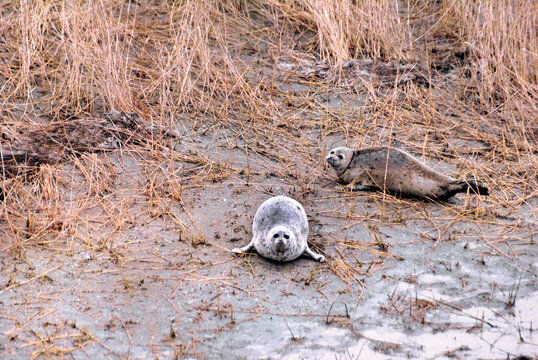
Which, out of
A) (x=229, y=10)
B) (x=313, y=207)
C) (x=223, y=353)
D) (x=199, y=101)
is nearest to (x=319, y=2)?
(x=229, y=10)

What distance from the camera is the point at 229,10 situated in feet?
31.0

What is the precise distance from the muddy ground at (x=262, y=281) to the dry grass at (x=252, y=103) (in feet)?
0.15

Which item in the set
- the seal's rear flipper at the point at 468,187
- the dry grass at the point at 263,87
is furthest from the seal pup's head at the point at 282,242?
the seal's rear flipper at the point at 468,187

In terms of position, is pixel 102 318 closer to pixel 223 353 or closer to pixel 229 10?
pixel 223 353

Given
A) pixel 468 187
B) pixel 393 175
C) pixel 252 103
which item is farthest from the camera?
pixel 252 103

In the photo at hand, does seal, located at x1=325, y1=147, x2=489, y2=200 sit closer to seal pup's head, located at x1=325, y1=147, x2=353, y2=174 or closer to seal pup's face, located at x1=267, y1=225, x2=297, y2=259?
seal pup's head, located at x1=325, y1=147, x2=353, y2=174

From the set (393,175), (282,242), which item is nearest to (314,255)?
(282,242)

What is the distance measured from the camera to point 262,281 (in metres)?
4.98

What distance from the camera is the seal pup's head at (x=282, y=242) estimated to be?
5.01 m

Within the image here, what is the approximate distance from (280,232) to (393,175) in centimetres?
157

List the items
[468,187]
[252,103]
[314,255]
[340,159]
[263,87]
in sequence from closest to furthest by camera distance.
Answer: [314,255] < [468,187] < [340,159] < [252,103] < [263,87]

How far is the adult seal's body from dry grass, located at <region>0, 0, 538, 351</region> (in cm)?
33

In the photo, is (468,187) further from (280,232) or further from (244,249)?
(244,249)

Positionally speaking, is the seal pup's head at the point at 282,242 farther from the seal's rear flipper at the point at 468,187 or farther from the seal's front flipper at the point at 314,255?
the seal's rear flipper at the point at 468,187
